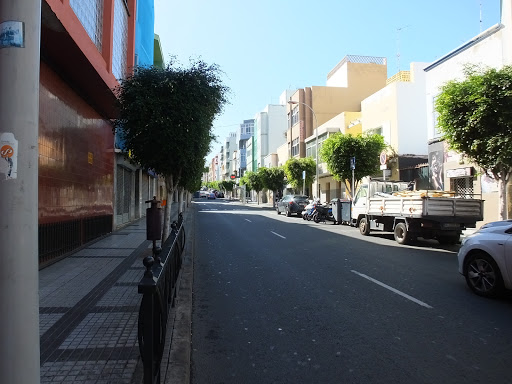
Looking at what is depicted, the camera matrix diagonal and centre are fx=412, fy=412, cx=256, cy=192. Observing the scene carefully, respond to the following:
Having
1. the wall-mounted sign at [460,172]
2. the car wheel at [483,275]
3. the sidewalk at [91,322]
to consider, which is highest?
the wall-mounted sign at [460,172]

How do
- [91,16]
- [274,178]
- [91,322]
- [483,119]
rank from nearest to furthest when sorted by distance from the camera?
[91,322] → [91,16] → [483,119] → [274,178]

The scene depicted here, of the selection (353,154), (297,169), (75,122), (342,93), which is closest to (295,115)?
(342,93)

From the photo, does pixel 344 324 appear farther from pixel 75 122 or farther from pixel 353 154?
pixel 353 154

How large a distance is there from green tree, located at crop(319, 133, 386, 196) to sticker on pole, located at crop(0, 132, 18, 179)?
2351cm

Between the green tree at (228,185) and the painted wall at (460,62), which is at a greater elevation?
the painted wall at (460,62)

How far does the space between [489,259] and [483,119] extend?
6.95 metres

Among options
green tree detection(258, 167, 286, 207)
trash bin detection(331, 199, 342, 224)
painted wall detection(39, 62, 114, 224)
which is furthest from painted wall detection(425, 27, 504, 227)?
green tree detection(258, 167, 286, 207)

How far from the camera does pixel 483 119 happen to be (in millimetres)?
Result: 11844

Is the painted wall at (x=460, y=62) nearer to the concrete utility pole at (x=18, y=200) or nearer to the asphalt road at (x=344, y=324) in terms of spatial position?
the asphalt road at (x=344, y=324)

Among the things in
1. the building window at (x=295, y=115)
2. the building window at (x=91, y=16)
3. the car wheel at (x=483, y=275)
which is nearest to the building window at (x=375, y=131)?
the building window at (x=91, y=16)

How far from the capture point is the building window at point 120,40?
14837 millimetres

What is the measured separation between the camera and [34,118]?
2.21 meters

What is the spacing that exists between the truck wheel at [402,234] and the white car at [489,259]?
240 inches

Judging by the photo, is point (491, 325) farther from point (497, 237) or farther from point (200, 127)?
point (200, 127)
